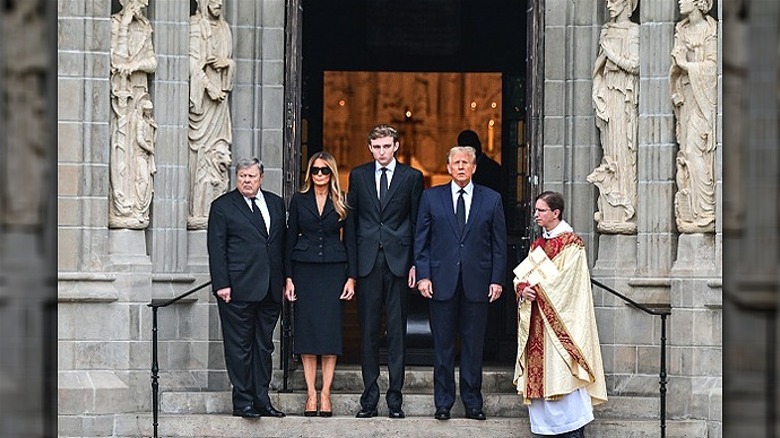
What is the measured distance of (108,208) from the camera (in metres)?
9.38

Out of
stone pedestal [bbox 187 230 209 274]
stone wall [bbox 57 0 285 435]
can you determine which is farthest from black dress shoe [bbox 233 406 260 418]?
stone pedestal [bbox 187 230 209 274]

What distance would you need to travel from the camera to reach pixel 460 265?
8.61 meters

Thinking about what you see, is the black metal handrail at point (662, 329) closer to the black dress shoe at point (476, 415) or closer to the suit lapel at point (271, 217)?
the black dress shoe at point (476, 415)

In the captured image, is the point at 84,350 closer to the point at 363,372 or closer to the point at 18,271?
the point at 363,372

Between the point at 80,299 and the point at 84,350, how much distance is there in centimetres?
36

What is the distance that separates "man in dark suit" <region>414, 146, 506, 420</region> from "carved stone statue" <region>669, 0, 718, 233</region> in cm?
157

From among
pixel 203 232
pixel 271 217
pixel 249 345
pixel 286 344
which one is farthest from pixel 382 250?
pixel 203 232

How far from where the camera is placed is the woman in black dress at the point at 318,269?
8680mm

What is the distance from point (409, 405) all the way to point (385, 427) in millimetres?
497

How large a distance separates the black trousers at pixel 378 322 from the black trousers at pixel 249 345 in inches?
24.2

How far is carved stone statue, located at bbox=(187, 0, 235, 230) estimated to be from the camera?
986 centimetres

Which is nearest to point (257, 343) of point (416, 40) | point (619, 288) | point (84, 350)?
point (84, 350)

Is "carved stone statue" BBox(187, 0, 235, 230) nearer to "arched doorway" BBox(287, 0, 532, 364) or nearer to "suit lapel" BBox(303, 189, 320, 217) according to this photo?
"arched doorway" BBox(287, 0, 532, 364)

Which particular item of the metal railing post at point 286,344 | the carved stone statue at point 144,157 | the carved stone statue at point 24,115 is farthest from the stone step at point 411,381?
the carved stone statue at point 24,115
